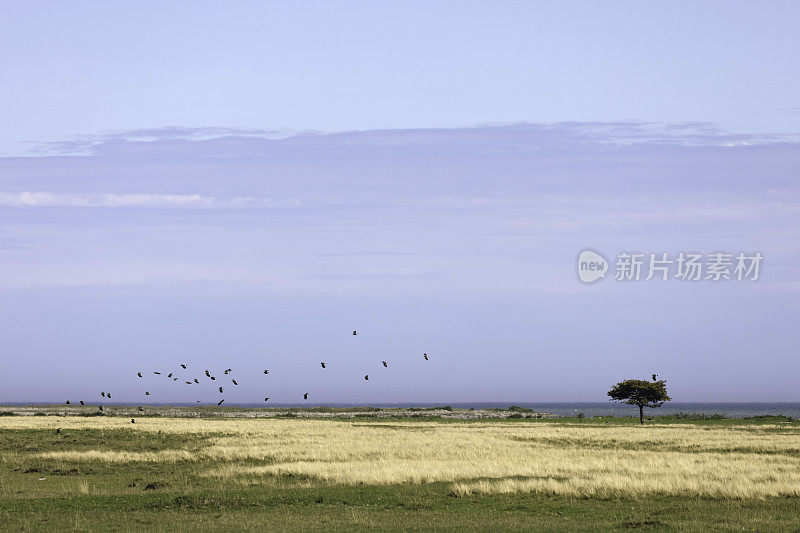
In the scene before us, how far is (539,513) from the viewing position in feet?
77.7

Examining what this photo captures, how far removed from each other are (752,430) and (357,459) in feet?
153

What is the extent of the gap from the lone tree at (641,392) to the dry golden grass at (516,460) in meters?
32.2

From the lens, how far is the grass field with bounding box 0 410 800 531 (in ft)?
73.2

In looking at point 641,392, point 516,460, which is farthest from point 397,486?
point 641,392

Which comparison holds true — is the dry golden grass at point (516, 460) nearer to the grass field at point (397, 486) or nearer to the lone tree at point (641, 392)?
the grass field at point (397, 486)

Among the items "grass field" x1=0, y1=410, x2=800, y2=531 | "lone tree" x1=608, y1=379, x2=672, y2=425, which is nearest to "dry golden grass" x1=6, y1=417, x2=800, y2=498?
"grass field" x1=0, y1=410, x2=800, y2=531

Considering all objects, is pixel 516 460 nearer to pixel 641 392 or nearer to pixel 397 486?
pixel 397 486

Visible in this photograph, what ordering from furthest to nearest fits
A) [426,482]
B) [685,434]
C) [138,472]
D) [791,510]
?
[685,434]
[138,472]
[426,482]
[791,510]

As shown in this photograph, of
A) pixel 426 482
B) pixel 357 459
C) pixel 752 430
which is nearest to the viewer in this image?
pixel 426 482

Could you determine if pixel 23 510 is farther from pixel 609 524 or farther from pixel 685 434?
pixel 685 434

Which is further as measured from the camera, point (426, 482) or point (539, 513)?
point (426, 482)

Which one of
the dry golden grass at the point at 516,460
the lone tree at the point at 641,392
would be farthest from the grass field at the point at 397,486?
the lone tree at the point at 641,392

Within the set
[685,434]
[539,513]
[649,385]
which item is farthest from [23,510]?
[649,385]

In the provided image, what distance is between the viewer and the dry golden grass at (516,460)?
93.9 ft
